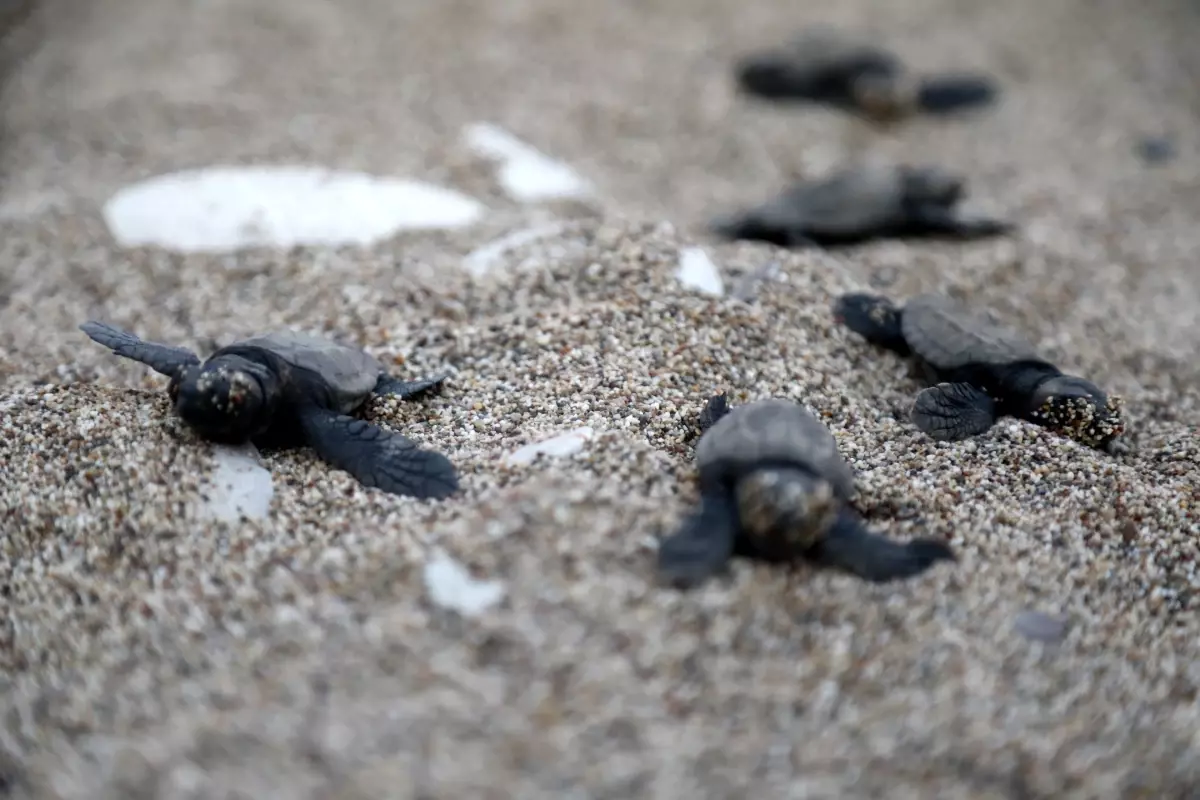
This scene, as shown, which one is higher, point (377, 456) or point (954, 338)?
point (954, 338)

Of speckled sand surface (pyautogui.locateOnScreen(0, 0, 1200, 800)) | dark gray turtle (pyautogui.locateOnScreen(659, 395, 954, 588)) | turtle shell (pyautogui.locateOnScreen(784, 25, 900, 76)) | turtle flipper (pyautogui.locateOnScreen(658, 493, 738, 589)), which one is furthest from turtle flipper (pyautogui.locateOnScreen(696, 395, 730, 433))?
turtle shell (pyautogui.locateOnScreen(784, 25, 900, 76))

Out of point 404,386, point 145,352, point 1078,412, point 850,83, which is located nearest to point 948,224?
point 1078,412

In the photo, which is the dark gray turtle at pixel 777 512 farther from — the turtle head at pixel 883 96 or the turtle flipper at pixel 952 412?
the turtle head at pixel 883 96

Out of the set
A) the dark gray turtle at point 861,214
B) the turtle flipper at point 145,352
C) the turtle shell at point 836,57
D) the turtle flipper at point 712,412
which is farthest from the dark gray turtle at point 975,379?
the turtle shell at point 836,57

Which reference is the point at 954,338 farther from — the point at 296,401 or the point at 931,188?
the point at 296,401

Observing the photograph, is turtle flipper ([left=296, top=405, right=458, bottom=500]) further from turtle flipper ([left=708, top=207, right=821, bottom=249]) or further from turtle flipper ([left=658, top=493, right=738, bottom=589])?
turtle flipper ([left=708, top=207, right=821, bottom=249])
